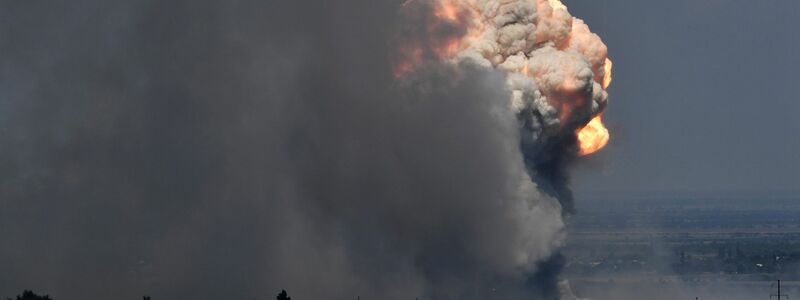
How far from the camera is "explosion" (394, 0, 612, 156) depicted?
90312mm

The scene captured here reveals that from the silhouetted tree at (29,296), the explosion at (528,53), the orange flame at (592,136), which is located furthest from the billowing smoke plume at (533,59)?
the silhouetted tree at (29,296)

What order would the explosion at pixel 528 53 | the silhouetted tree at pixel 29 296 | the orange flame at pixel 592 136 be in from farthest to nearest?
the orange flame at pixel 592 136 → the explosion at pixel 528 53 → the silhouetted tree at pixel 29 296

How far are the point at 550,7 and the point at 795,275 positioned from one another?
252 ft

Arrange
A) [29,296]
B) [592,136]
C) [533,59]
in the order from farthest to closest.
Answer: [592,136], [533,59], [29,296]

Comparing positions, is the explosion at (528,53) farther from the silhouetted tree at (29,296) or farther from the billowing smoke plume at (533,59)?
the silhouetted tree at (29,296)

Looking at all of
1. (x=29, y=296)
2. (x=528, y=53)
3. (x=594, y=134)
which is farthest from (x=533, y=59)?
(x=29, y=296)

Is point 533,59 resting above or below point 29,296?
above

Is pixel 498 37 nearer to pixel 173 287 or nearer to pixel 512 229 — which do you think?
pixel 512 229

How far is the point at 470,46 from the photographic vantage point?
91.0 m

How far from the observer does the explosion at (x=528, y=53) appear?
296ft

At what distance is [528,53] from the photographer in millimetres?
91938

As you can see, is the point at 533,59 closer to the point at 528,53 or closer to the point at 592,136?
the point at 528,53

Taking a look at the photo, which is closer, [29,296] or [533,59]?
[29,296]

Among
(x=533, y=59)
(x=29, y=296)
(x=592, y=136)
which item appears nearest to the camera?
(x=29, y=296)
